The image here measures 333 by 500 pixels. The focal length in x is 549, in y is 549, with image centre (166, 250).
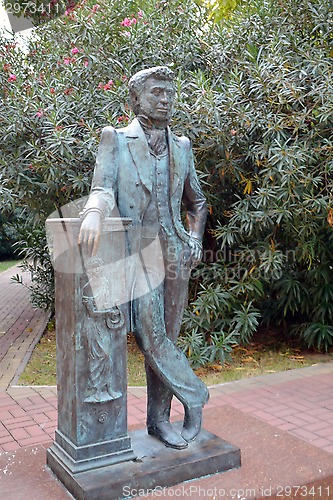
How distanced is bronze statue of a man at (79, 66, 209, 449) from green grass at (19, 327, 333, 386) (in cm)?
276

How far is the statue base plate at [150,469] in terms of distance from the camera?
2.38 metres

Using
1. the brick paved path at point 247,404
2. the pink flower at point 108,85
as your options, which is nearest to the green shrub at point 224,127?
the pink flower at point 108,85

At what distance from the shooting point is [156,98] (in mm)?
2627

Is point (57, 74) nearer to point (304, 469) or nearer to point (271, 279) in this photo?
point (271, 279)

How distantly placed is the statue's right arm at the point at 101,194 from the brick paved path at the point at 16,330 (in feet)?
11.7

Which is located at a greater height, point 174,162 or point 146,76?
point 146,76

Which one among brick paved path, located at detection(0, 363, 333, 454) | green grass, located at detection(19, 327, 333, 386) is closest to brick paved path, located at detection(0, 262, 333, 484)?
brick paved path, located at detection(0, 363, 333, 454)

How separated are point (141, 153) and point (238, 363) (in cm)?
402

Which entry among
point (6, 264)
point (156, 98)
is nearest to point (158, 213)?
point (156, 98)

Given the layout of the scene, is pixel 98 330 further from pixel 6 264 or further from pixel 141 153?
pixel 6 264

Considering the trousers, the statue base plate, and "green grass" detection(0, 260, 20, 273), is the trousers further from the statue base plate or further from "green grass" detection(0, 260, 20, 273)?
"green grass" detection(0, 260, 20, 273)

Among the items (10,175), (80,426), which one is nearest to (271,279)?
(10,175)

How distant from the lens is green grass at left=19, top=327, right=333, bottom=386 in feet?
18.6

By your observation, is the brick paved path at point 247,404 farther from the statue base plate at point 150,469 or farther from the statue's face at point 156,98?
the statue's face at point 156,98
